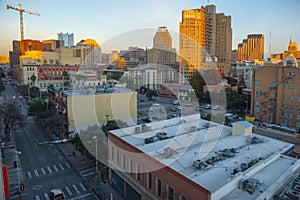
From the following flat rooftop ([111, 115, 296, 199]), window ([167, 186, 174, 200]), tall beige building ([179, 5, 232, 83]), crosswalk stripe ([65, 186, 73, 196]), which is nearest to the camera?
flat rooftop ([111, 115, 296, 199])

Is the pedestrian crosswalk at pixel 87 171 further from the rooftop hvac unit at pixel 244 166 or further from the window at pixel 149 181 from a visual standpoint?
the rooftop hvac unit at pixel 244 166

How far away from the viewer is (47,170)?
12336 mm

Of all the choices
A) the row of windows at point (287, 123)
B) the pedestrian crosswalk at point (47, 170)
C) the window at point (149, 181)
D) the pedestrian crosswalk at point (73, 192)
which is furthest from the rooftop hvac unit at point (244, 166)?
the row of windows at point (287, 123)

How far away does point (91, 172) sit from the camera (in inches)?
477

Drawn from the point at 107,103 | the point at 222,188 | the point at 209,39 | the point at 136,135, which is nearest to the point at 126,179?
the point at 136,135

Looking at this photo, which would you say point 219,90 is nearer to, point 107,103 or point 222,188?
point 107,103

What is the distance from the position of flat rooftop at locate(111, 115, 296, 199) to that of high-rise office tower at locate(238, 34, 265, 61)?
314ft

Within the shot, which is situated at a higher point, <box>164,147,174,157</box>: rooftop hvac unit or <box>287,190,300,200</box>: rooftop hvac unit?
<box>164,147,174,157</box>: rooftop hvac unit

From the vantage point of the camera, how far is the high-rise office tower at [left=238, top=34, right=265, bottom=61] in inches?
3752

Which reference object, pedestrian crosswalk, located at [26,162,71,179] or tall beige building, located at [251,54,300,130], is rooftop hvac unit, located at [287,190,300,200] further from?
tall beige building, located at [251,54,300,130]

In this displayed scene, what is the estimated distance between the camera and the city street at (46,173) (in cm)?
1031

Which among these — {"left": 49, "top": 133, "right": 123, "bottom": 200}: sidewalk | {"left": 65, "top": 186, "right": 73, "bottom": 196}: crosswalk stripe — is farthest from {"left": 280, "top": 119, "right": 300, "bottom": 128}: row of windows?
{"left": 65, "top": 186, "right": 73, "bottom": 196}: crosswalk stripe

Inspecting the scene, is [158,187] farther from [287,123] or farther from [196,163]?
[287,123]

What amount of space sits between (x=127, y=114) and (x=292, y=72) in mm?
14267
